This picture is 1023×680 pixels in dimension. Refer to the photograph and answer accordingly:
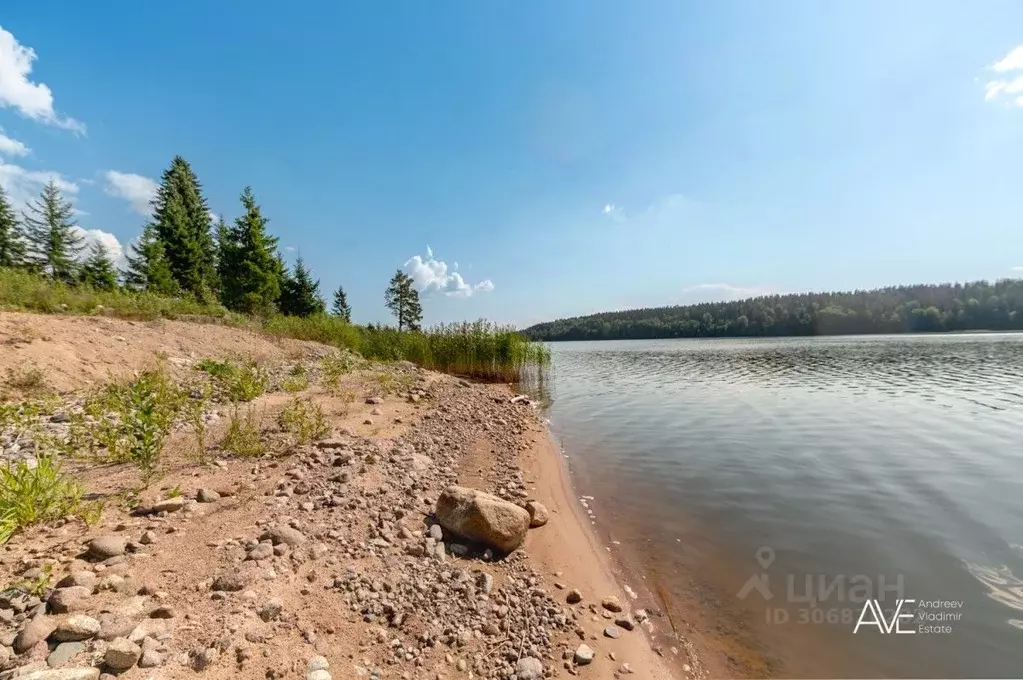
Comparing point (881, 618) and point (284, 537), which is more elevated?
point (284, 537)

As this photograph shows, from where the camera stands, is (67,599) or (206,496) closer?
(67,599)

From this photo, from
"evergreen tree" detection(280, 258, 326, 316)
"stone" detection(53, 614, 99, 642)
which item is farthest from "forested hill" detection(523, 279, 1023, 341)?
"stone" detection(53, 614, 99, 642)

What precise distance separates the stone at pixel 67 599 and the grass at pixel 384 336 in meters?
15.8

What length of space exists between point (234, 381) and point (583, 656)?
7.98 m

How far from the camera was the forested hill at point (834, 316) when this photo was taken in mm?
78062

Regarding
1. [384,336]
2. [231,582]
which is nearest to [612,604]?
[231,582]

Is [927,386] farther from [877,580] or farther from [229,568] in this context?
[229,568]

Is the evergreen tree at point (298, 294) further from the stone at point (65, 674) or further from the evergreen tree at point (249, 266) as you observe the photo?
the stone at point (65, 674)

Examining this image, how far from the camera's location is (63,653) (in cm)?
208

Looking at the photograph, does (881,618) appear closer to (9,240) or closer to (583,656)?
(583,656)

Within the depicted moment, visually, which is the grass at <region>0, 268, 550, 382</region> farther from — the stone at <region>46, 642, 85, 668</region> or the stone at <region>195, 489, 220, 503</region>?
the stone at <region>46, 642, 85, 668</region>

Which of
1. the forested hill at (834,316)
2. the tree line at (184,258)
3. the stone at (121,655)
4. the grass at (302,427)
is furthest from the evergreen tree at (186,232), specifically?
the forested hill at (834,316)

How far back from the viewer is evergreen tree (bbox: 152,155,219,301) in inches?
1220

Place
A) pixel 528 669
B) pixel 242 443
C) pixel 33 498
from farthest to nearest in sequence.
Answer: pixel 242 443 < pixel 33 498 < pixel 528 669
